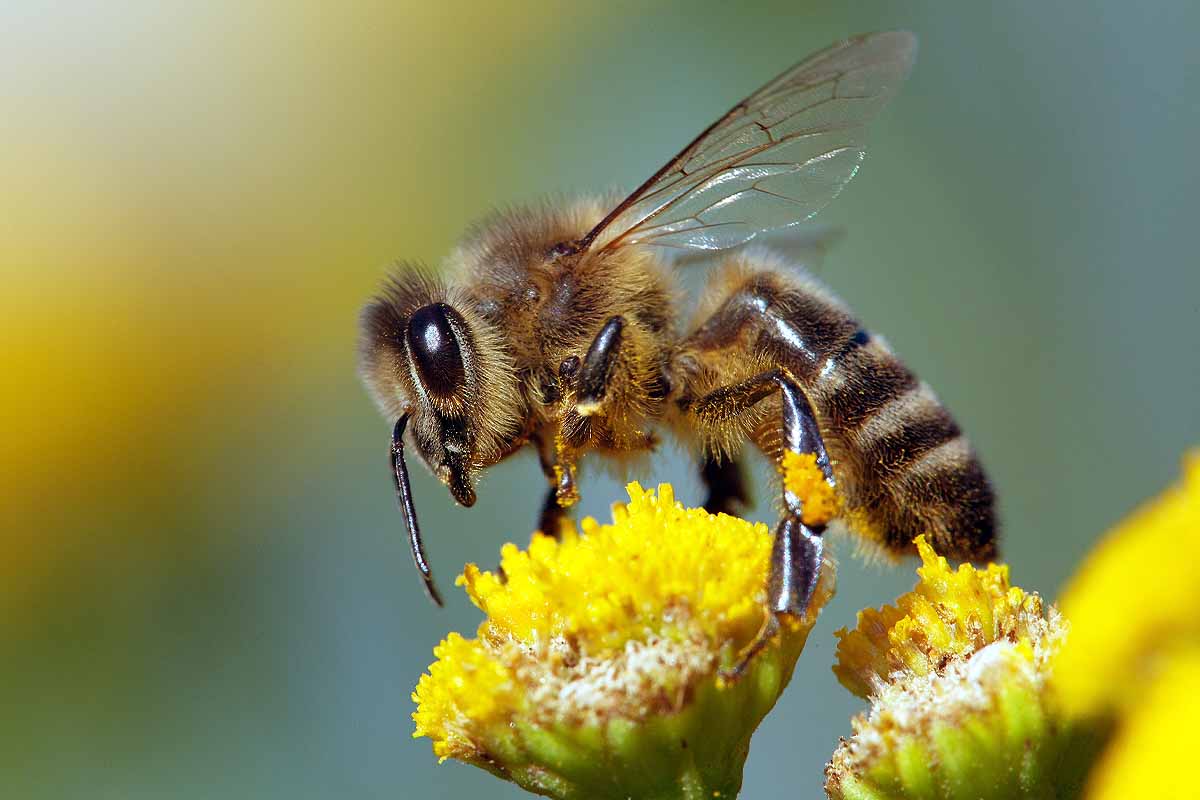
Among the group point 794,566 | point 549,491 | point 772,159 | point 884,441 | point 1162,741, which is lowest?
point 1162,741

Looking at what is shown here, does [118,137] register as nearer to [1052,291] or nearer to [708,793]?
[1052,291]

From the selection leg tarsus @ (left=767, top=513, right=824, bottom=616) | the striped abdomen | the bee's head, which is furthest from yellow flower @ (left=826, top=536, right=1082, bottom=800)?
the bee's head

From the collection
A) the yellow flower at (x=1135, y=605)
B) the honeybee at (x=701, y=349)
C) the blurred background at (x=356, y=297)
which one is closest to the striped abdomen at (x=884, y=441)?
the honeybee at (x=701, y=349)

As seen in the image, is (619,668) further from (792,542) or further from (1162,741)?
(1162,741)

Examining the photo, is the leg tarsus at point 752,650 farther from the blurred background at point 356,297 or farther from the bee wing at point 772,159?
the bee wing at point 772,159

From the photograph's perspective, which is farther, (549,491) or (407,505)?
(549,491)

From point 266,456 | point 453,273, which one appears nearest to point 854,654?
point 453,273

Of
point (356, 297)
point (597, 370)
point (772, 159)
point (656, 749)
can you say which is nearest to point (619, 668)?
point (656, 749)

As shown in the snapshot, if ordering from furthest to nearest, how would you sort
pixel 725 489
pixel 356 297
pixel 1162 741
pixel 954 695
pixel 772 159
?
1. pixel 356 297
2. pixel 725 489
3. pixel 772 159
4. pixel 954 695
5. pixel 1162 741
